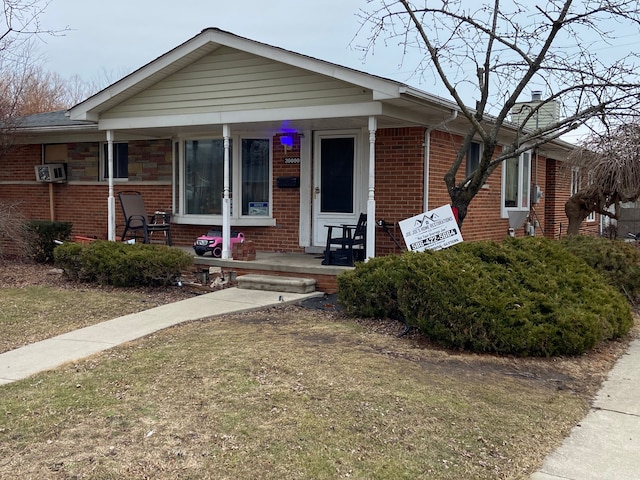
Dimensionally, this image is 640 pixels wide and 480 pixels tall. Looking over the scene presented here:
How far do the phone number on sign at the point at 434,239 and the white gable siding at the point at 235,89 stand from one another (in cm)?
240

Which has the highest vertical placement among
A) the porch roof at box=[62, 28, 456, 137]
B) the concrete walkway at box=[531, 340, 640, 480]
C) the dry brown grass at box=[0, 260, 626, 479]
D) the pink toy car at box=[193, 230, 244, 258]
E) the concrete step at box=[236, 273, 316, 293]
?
the porch roof at box=[62, 28, 456, 137]

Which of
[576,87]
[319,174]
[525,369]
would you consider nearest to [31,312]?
[319,174]

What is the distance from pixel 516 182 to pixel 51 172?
32.4 ft

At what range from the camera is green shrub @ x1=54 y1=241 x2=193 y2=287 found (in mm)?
8953

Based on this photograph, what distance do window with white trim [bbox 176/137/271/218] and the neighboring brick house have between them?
0.06ft

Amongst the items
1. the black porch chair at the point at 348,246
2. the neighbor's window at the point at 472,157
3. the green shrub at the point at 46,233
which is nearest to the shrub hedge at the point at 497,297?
the black porch chair at the point at 348,246

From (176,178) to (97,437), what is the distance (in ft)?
28.3

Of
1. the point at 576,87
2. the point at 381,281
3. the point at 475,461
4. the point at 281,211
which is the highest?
the point at 576,87

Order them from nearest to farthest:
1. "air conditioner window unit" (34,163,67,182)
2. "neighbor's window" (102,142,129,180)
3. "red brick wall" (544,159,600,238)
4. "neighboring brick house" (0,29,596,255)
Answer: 1. "neighboring brick house" (0,29,596,255)
2. "neighbor's window" (102,142,129,180)
3. "air conditioner window unit" (34,163,67,182)
4. "red brick wall" (544,159,600,238)

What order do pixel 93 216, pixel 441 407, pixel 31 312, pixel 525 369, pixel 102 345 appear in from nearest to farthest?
pixel 441 407 → pixel 525 369 → pixel 102 345 → pixel 31 312 → pixel 93 216

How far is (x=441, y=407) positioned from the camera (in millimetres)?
4273

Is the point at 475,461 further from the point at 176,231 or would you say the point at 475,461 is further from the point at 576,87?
the point at 176,231

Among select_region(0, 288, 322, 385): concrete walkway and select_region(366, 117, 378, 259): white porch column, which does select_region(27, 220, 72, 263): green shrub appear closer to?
select_region(0, 288, 322, 385): concrete walkway

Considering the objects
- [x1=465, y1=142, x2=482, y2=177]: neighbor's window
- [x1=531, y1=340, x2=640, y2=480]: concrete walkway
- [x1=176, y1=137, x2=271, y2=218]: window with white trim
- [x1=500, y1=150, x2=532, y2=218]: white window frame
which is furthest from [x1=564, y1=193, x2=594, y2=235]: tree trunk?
[x1=531, y1=340, x2=640, y2=480]: concrete walkway
